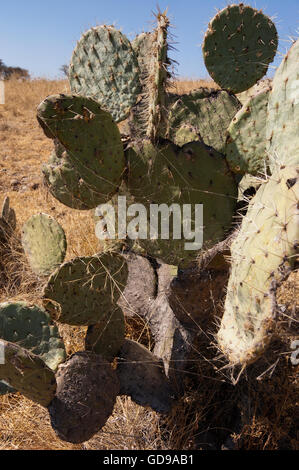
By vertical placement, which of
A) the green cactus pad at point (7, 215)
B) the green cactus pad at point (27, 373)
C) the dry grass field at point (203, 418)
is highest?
the green cactus pad at point (7, 215)

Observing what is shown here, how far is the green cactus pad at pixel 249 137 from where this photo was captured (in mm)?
1535

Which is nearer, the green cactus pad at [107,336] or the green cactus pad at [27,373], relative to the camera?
the green cactus pad at [27,373]

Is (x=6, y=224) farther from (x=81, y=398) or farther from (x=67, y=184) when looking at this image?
(x=81, y=398)

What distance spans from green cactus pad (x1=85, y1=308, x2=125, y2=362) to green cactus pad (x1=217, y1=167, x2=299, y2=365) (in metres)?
0.64

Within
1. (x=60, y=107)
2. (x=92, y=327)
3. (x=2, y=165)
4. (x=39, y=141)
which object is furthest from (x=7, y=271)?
(x=39, y=141)

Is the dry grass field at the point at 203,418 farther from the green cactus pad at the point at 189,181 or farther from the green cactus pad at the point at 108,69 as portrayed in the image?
the green cactus pad at the point at 189,181

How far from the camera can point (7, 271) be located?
9.75 ft

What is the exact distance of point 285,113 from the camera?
1296 millimetres

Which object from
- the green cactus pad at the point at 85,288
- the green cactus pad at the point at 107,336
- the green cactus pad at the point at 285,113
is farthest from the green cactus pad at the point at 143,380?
the green cactus pad at the point at 285,113

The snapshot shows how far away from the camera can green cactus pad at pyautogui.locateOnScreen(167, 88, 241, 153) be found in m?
2.19

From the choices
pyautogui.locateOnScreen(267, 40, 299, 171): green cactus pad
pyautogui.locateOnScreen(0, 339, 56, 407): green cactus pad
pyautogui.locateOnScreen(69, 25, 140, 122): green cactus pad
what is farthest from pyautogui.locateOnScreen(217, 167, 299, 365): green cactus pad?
pyautogui.locateOnScreen(69, 25, 140, 122): green cactus pad

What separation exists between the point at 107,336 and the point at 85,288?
0.96 feet

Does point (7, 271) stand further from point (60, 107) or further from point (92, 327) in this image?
point (60, 107)

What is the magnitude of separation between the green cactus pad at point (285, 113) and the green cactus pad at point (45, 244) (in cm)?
130
